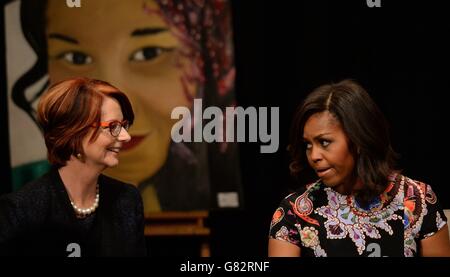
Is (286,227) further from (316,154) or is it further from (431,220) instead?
(431,220)

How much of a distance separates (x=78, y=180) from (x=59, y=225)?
0.15m

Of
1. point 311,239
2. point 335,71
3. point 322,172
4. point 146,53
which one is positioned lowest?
point 311,239

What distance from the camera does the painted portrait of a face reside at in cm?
271

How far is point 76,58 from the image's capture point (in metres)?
2.67

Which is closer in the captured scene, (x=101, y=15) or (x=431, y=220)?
(x=431, y=220)

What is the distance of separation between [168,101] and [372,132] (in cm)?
105

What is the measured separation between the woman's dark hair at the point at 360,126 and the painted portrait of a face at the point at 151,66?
2.64 ft

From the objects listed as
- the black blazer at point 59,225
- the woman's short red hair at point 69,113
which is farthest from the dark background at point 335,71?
the woman's short red hair at point 69,113

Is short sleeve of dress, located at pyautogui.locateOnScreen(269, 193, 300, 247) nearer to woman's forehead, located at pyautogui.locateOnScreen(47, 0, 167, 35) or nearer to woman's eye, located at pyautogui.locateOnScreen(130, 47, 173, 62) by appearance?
woman's eye, located at pyautogui.locateOnScreen(130, 47, 173, 62)

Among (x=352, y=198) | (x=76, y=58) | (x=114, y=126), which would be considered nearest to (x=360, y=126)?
(x=352, y=198)

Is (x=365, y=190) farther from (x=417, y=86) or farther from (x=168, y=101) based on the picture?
(x=168, y=101)

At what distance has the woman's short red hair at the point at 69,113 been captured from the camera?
6.55 feet

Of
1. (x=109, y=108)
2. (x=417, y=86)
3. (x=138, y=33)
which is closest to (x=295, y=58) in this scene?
(x=417, y=86)

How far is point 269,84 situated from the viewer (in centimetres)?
270
